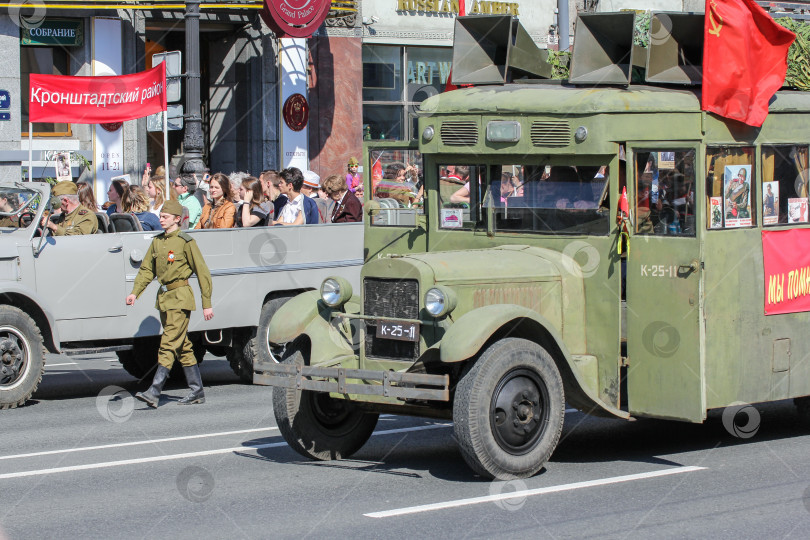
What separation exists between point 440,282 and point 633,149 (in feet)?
5.12

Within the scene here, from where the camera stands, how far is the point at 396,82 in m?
25.5

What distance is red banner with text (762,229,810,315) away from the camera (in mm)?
8188

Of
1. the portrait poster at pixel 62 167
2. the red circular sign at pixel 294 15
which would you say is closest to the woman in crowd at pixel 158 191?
the portrait poster at pixel 62 167

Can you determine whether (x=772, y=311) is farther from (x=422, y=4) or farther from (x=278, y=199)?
(x=422, y=4)

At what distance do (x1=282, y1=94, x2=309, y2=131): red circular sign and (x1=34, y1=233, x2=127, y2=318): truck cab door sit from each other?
12813mm

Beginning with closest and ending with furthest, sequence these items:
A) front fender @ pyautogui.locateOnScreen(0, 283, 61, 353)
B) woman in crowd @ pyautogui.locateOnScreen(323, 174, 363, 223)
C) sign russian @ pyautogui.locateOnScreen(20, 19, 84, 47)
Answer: front fender @ pyautogui.locateOnScreen(0, 283, 61, 353), woman in crowd @ pyautogui.locateOnScreen(323, 174, 363, 223), sign russian @ pyautogui.locateOnScreen(20, 19, 84, 47)

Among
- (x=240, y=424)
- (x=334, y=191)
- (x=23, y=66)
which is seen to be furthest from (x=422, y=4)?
(x=240, y=424)

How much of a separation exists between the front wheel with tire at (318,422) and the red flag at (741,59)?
308 cm

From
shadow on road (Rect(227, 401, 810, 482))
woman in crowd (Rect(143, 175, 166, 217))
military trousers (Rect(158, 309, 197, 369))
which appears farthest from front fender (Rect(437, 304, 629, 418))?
woman in crowd (Rect(143, 175, 166, 217))

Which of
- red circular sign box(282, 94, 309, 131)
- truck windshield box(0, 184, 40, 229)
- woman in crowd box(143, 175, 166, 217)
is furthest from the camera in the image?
red circular sign box(282, 94, 309, 131)

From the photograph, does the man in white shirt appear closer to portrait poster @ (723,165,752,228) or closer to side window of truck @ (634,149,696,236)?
side window of truck @ (634,149,696,236)

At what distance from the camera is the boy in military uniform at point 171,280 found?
→ 10.5m

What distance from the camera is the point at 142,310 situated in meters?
11.3

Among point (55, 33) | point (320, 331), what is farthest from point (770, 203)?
point (55, 33)
